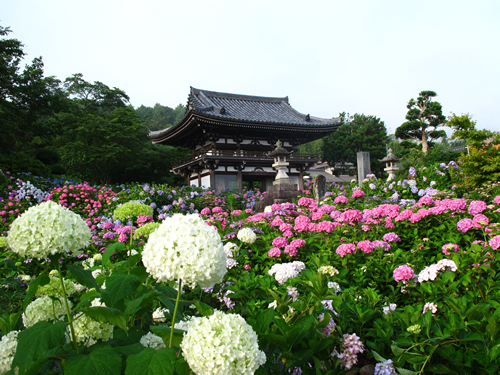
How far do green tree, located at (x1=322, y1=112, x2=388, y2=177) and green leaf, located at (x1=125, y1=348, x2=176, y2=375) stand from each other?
33.5 m

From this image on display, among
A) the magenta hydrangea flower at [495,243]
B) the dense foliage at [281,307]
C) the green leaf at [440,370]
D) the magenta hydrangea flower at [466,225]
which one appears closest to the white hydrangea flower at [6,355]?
the dense foliage at [281,307]

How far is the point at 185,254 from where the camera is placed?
0.98 metres

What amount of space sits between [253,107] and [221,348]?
20.3m

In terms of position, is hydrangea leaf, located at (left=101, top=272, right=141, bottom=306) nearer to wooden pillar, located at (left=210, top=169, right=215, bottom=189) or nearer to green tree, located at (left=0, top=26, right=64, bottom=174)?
green tree, located at (left=0, top=26, right=64, bottom=174)

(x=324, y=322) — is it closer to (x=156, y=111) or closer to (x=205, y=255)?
(x=205, y=255)

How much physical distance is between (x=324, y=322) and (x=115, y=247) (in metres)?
1.07

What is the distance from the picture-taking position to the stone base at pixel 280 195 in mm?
7426

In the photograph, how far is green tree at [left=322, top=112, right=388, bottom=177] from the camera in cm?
3194

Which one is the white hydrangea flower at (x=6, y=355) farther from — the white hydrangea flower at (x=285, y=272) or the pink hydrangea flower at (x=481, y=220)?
the pink hydrangea flower at (x=481, y=220)

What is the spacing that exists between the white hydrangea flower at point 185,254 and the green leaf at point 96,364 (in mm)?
249

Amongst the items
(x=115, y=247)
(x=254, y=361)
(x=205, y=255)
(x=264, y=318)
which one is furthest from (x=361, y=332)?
(x=115, y=247)

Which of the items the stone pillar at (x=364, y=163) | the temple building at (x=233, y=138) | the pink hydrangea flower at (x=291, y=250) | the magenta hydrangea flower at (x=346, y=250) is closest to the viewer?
the magenta hydrangea flower at (x=346, y=250)

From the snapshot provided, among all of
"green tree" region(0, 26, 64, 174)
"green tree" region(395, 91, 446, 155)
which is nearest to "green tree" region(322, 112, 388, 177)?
"green tree" region(395, 91, 446, 155)

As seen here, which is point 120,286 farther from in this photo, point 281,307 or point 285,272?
point 285,272
